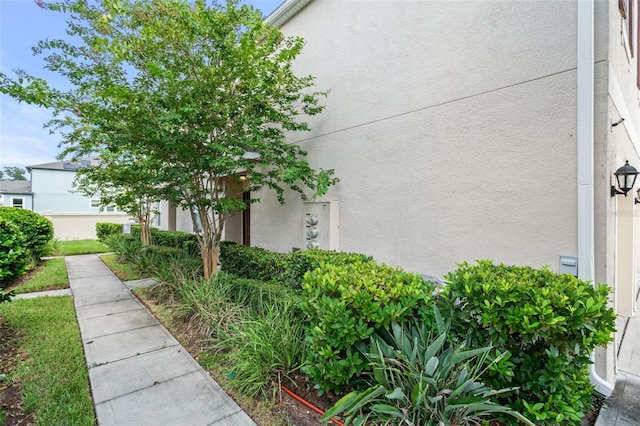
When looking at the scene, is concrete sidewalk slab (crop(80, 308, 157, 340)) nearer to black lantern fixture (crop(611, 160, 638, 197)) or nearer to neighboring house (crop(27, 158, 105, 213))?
black lantern fixture (crop(611, 160, 638, 197))

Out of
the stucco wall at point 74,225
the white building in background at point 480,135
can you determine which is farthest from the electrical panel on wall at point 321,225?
the stucco wall at point 74,225

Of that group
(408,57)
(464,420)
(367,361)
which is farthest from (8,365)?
(408,57)

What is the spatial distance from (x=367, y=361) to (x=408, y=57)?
15.5ft

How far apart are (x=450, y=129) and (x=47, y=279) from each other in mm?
10315

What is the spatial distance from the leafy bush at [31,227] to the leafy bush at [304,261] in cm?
862

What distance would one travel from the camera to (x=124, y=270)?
362 inches

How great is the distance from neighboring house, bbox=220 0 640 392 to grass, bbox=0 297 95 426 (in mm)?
4226

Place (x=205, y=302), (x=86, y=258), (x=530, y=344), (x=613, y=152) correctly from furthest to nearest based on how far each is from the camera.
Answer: (x=86, y=258) → (x=205, y=302) → (x=613, y=152) → (x=530, y=344)

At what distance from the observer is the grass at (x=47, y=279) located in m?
6.89

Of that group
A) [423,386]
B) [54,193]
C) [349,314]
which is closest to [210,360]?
[349,314]

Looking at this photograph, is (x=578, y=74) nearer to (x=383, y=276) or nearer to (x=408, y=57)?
(x=408, y=57)

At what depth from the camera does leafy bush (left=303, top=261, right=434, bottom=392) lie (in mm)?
2568

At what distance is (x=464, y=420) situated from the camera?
2.16 meters

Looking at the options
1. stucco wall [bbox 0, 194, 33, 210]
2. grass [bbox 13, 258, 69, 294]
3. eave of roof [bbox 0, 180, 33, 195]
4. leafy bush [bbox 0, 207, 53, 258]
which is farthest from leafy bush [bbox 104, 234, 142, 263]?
eave of roof [bbox 0, 180, 33, 195]
